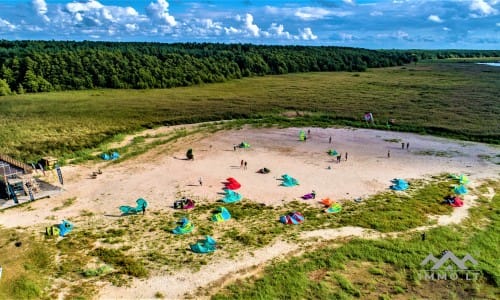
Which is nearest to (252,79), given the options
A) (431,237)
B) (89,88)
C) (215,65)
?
(215,65)

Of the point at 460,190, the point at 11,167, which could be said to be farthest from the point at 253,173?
the point at 11,167

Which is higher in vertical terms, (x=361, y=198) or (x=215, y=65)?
(x=215, y=65)

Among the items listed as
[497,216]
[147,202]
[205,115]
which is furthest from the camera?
[205,115]

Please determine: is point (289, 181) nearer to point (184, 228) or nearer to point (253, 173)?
point (253, 173)

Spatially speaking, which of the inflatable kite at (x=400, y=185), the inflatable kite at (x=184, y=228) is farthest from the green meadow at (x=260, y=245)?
the inflatable kite at (x=400, y=185)

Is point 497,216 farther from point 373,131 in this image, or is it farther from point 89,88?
point 89,88

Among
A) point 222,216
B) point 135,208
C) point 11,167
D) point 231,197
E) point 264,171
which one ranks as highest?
point 11,167

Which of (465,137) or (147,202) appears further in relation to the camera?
(465,137)
